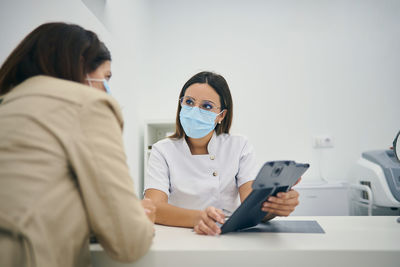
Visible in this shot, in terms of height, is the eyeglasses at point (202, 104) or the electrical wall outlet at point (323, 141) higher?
the eyeglasses at point (202, 104)

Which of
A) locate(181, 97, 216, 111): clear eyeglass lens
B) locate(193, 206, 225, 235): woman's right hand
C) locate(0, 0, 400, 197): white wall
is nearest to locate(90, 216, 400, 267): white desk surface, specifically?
locate(193, 206, 225, 235): woman's right hand

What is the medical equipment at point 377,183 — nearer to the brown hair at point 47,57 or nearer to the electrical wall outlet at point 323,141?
the electrical wall outlet at point 323,141

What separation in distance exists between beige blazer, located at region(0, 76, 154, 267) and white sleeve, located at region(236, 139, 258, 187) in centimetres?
80

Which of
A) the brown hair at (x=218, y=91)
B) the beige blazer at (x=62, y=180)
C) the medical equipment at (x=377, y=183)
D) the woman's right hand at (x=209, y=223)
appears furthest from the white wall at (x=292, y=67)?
the beige blazer at (x=62, y=180)

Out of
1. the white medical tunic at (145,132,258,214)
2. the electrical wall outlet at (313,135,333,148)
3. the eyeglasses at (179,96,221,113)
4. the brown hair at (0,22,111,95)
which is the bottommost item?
the electrical wall outlet at (313,135,333,148)

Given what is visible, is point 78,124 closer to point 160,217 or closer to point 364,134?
point 160,217

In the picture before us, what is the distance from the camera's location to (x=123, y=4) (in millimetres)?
2576

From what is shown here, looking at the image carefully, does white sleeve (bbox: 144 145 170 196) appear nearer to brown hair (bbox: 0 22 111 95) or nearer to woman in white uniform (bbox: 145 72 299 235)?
woman in white uniform (bbox: 145 72 299 235)

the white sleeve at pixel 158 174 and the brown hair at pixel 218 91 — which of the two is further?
the brown hair at pixel 218 91

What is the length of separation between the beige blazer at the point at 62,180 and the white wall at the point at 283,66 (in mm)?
2065

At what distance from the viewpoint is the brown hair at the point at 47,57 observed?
691 millimetres

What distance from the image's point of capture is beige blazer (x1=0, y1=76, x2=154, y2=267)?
509mm

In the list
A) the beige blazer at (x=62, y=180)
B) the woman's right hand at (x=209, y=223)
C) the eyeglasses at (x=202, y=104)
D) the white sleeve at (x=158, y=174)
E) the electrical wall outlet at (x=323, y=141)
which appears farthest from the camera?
the electrical wall outlet at (x=323, y=141)

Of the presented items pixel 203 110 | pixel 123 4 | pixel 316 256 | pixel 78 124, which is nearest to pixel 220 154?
pixel 203 110
